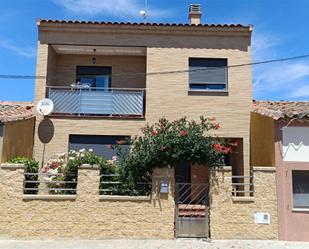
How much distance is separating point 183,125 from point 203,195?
7.44 feet

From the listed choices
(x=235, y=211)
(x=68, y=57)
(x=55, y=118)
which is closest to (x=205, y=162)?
(x=235, y=211)

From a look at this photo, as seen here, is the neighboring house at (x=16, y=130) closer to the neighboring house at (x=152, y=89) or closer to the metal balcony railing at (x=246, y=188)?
the neighboring house at (x=152, y=89)

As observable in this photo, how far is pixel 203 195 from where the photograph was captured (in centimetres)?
1361

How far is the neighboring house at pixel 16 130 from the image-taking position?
1473cm

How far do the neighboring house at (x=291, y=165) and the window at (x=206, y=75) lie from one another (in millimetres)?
3561

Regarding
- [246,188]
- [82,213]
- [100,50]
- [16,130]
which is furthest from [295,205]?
[100,50]

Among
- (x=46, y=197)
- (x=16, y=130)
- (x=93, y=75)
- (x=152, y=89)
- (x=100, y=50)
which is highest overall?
(x=100, y=50)

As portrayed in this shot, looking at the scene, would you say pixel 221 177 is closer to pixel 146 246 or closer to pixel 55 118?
pixel 146 246

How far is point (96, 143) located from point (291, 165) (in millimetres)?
7566

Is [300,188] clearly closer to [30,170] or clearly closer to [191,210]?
[191,210]

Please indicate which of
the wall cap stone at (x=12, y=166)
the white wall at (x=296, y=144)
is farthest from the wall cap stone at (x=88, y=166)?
the white wall at (x=296, y=144)

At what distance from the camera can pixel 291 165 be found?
1405 centimetres

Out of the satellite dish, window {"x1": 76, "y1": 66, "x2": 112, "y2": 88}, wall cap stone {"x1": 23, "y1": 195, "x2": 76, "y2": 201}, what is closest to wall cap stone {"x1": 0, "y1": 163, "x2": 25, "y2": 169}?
wall cap stone {"x1": 23, "y1": 195, "x2": 76, "y2": 201}

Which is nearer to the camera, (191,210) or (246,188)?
(191,210)
